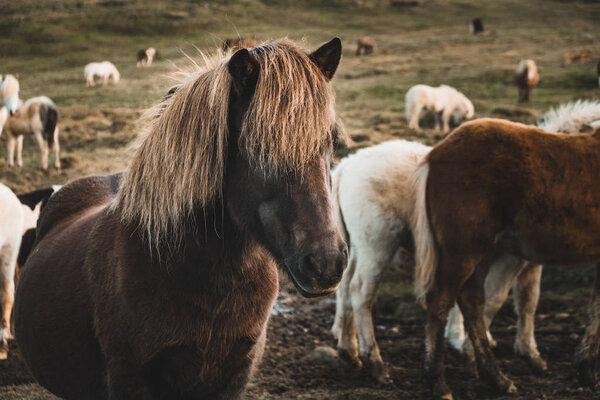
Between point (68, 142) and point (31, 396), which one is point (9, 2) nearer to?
point (68, 142)

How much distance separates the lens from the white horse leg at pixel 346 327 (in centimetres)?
571

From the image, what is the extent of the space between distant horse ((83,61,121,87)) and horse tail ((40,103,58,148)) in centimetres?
915

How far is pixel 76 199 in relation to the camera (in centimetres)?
368

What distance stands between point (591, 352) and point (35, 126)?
1303 cm

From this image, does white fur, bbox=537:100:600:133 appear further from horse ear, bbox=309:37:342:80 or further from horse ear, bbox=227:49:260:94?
horse ear, bbox=227:49:260:94

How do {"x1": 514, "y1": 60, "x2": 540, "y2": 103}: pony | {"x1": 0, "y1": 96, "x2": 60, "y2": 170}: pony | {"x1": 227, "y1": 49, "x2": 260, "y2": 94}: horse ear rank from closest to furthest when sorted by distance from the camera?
{"x1": 227, "y1": 49, "x2": 260, "y2": 94}: horse ear → {"x1": 0, "y1": 96, "x2": 60, "y2": 170}: pony → {"x1": 514, "y1": 60, "x2": 540, "y2": 103}: pony

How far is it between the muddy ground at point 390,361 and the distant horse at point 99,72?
60.4 ft

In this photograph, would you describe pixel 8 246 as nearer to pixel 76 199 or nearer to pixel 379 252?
pixel 76 199

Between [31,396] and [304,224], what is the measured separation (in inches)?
138

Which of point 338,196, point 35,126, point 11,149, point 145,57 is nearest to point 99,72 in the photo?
point 145,57

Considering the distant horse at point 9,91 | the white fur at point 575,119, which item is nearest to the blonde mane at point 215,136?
the white fur at point 575,119

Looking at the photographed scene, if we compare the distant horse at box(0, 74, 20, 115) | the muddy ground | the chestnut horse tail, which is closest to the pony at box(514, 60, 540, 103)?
the muddy ground

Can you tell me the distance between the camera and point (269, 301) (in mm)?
2449

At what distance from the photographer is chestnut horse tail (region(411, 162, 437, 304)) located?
16.5 feet
